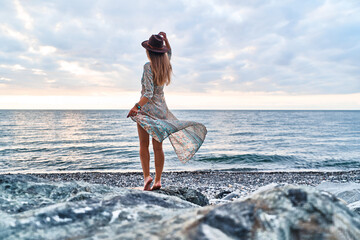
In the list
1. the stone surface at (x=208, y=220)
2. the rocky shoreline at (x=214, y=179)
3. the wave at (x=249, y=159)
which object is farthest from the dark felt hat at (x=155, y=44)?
the wave at (x=249, y=159)

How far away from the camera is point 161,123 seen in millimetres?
4375

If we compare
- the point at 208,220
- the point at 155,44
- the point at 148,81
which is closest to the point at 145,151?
the point at 148,81

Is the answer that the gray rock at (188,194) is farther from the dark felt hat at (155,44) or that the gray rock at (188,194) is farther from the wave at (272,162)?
the wave at (272,162)

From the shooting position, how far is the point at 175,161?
14.8 metres

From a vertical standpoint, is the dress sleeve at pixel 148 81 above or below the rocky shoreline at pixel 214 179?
above

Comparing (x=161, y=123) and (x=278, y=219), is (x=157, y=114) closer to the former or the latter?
(x=161, y=123)

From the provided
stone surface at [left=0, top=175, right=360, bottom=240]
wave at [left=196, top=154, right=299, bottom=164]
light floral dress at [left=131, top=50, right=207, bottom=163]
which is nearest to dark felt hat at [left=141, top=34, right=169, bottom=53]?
light floral dress at [left=131, top=50, right=207, bottom=163]

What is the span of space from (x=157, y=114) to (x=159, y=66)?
864 millimetres

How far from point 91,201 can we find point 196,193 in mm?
3062

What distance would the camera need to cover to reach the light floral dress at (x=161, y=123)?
14.2 feet

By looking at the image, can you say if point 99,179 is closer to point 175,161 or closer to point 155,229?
point 175,161

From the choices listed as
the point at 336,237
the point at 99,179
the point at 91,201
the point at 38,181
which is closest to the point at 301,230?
the point at 336,237

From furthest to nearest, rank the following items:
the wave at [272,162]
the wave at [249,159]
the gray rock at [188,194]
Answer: the wave at [249,159] → the wave at [272,162] → the gray rock at [188,194]

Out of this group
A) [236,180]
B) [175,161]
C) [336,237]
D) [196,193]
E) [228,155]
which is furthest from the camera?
[228,155]
